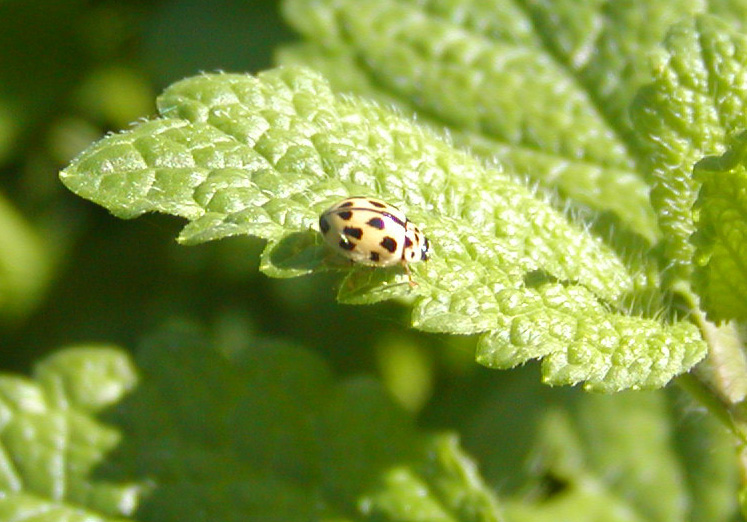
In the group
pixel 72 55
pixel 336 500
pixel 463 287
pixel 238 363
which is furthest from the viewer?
pixel 72 55

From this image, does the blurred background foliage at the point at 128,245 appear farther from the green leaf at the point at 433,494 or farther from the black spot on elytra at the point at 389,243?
the black spot on elytra at the point at 389,243

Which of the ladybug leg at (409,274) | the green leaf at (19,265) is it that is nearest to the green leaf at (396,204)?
the ladybug leg at (409,274)

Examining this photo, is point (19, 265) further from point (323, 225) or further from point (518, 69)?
point (323, 225)

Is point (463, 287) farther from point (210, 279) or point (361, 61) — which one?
point (210, 279)

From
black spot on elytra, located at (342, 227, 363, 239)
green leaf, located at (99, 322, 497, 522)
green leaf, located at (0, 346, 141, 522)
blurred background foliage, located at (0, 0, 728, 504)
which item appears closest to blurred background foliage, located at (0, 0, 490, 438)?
blurred background foliage, located at (0, 0, 728, 504)

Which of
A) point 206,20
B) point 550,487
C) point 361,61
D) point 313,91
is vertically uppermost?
point 206,20

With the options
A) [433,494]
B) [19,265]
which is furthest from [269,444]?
[19,265]

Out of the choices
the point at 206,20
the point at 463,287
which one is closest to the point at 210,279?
the point at 206,20
